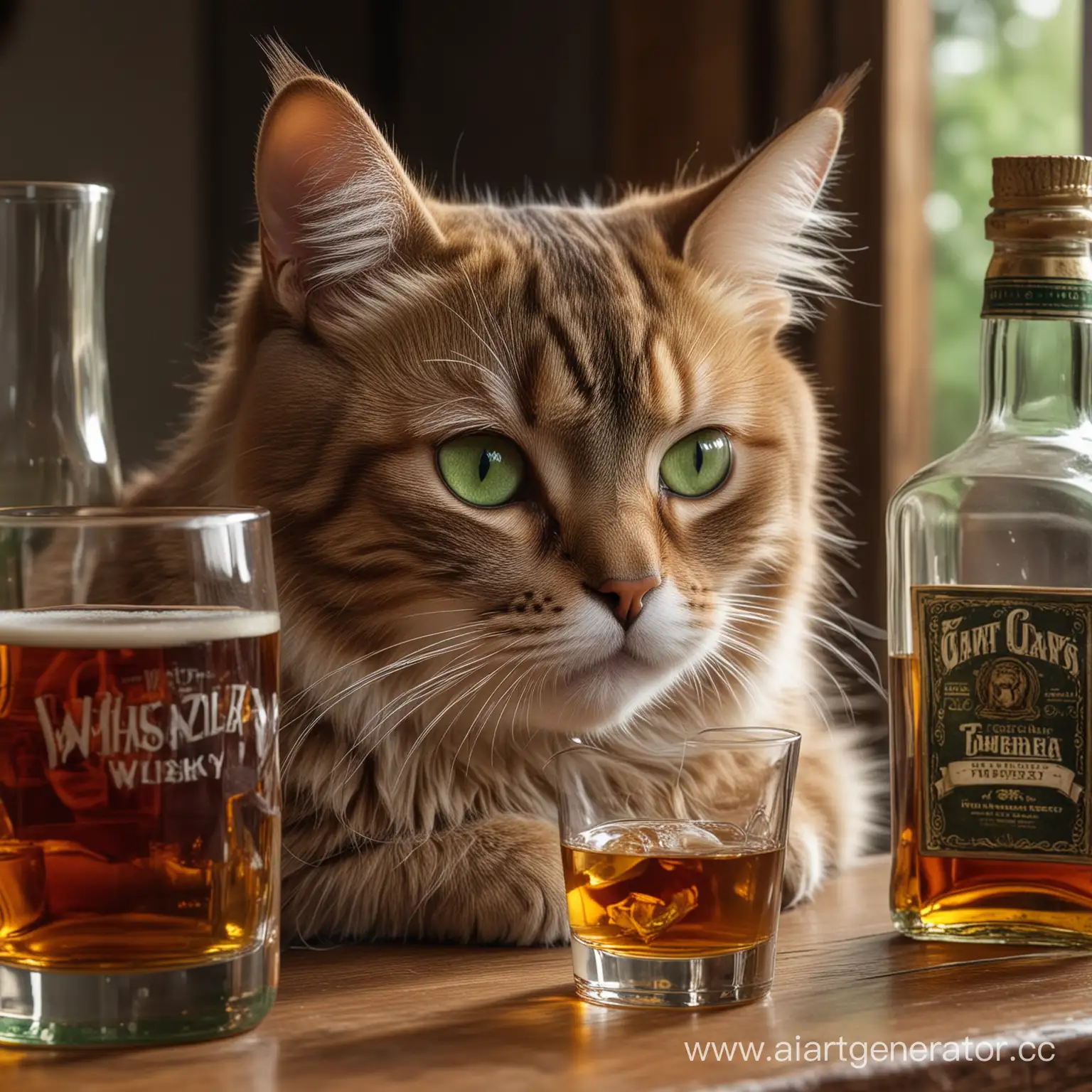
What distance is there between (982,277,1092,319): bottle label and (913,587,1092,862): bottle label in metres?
0.18

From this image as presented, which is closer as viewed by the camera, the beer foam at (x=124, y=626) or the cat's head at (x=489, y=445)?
the beer foam at (x=124, y=626)

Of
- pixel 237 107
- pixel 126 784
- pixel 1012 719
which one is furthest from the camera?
pixel 237 107

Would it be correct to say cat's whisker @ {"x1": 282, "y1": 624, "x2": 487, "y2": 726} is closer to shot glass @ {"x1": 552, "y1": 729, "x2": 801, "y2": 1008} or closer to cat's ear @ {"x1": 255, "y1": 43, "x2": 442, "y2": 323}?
shot glass @ {"x1": 552, "y1": 729, "x2": 801, "y2": 1008}

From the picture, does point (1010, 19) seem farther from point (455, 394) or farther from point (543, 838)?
point (543, 838)

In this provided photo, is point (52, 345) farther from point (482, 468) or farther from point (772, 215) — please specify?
point (772, 215)

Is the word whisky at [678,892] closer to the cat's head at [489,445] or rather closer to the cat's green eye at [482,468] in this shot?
the cat's head at [489,445]

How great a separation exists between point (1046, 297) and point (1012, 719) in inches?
11.0

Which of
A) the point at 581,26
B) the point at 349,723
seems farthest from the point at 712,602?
the point at 581,26

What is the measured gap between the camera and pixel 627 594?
100 centimetres

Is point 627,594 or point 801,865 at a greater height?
point 627,594

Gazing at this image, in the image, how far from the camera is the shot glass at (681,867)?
2.89ft

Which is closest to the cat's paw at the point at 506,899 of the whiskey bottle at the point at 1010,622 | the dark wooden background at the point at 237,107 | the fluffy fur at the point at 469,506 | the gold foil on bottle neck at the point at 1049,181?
the fluffy fur at the point at 469,506

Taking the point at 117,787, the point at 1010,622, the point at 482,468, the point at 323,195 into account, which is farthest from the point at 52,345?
the point at 1010,622

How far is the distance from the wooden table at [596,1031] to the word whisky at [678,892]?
41mm
